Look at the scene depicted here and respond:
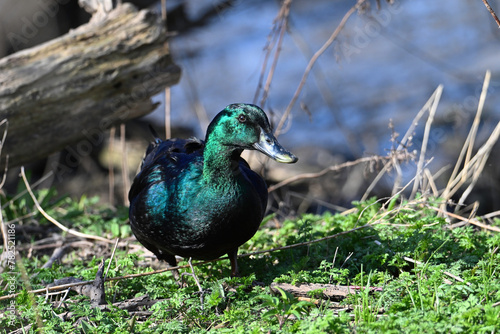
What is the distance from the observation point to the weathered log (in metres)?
4.55

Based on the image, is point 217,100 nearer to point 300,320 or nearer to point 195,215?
point 195,215

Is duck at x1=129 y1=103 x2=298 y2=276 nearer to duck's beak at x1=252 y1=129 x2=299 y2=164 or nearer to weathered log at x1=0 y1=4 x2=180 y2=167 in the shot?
duck's beak at x1=252 y1=129 x2=299 y2=164

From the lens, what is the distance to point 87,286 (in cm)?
318

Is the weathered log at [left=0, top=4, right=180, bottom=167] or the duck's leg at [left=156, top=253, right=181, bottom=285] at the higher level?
the weathered log at [left=0, top=4, right=180, bottom=167]

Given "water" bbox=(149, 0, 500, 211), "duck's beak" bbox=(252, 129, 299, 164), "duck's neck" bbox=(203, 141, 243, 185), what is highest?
"duck's beak" bbox=(252, 129, 299, 164)

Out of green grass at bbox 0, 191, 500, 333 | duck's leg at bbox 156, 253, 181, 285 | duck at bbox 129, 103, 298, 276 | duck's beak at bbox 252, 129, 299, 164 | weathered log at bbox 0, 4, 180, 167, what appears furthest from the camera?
weathered log at bbox 0, 4, 180, 167

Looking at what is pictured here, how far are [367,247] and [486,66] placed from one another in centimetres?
608

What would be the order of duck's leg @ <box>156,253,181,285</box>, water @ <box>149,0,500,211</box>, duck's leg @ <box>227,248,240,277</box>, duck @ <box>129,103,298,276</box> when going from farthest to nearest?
water @ <box>149,0,500,211</box>, duck's leg @ <box>156,253,181,285</box>, duck's leg @ <box>227,248,240,277</box>, duck @ <box>129,103,298,276</box>

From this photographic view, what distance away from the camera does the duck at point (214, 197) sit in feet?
9.73

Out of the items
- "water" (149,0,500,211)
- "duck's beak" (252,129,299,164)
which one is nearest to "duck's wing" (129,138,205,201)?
"duck's beak" (252,129,299,164)

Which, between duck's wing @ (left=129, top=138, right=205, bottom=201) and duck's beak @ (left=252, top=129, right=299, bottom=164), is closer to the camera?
duck's beak @ (left=252, top=129, right=299, bottom=164)

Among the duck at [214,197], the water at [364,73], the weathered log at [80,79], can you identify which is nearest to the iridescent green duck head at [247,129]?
the duck at [214,197]

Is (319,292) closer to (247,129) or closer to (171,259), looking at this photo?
(247,129)

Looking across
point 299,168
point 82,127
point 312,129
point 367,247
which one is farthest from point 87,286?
point 312,129
